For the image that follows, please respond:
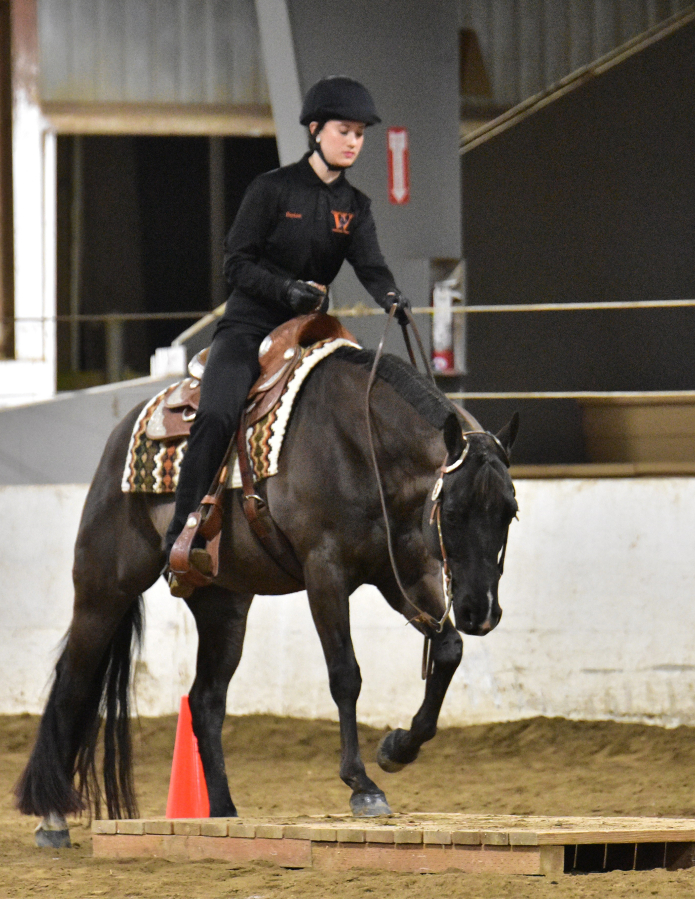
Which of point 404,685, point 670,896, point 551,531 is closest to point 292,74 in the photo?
point 551,531

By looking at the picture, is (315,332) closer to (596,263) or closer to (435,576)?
(435,576)

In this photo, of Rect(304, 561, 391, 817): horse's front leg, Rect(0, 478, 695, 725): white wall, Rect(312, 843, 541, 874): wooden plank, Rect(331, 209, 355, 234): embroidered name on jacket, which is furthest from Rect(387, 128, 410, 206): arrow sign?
Rect(312, 843, 541, 874): wooden plank

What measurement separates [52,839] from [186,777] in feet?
1.77

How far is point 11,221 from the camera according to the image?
11852mm

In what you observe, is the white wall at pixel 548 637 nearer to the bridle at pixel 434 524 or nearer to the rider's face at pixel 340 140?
the bridle at pixel 434 524

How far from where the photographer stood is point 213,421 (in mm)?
4301

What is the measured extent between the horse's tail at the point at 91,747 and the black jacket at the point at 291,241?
4.62 ft

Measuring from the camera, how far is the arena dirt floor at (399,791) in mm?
3307

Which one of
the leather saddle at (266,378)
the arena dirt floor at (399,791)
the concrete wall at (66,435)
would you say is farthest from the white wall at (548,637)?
the leather saddle at (266,378)

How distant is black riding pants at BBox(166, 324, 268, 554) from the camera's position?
170 inches

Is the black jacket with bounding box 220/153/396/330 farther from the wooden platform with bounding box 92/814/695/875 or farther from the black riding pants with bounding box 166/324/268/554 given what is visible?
the wooden platform with bounding box 92/814/695/875

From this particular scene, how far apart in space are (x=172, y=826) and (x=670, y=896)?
62.1 inches

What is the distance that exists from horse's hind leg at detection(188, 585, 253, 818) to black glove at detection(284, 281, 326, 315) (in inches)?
49.5

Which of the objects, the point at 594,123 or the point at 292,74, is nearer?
the point at 292,74
